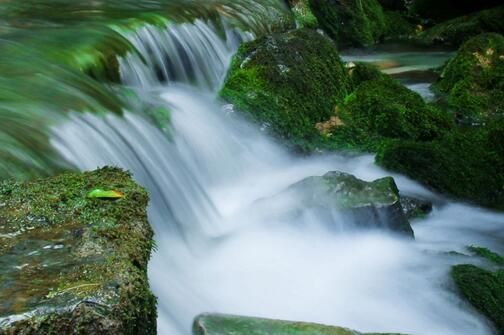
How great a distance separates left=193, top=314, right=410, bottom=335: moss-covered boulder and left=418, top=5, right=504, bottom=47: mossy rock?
1322 centimetres

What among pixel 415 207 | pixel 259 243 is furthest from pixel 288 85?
pixel 259 243

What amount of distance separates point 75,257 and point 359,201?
136 inches

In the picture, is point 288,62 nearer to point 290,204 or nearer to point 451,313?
point 290,204

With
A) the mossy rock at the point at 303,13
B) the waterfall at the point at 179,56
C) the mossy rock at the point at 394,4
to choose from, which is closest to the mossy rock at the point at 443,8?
the mossy rock at the point at 394,4

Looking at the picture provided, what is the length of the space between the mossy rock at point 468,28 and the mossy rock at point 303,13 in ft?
10.1

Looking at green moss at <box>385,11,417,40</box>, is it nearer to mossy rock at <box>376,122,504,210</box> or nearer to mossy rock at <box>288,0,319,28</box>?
mossy rock at <box>288,0,319,28</box>

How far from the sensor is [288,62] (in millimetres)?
8867

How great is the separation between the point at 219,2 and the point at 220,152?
5.23 metres

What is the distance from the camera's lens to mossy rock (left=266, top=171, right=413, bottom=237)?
596cm

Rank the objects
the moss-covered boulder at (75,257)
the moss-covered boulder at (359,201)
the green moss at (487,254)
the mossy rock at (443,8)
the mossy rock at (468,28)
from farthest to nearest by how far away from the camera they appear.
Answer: the mossy rock at (443,8)
the mossy rock at (468,28)
the moss-covered boulder at (359,201)
the green moss at (487,254)
the moss-covered boulder at (75,257)

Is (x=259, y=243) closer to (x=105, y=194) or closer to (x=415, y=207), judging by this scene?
(x=415, y=207)

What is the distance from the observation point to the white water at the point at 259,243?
496 cm

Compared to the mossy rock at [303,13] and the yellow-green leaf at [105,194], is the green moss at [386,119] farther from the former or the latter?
the mossy rock at [303,13]

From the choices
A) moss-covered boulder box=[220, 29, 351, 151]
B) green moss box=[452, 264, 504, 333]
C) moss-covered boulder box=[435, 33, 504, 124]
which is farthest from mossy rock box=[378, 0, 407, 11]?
green moss box=[452, 264, 504, 333]
